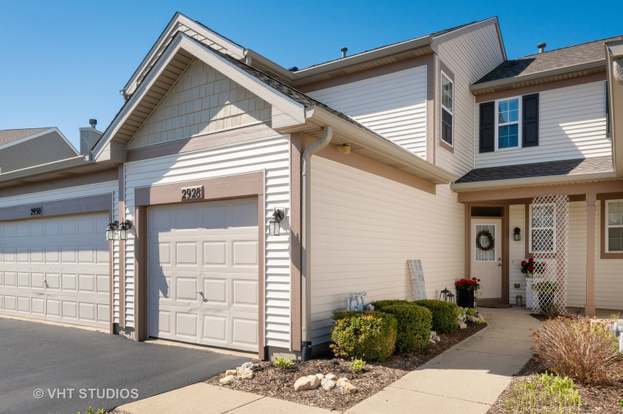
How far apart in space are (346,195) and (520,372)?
336 centimetres

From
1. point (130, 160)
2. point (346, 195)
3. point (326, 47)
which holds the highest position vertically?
point (326, 47)

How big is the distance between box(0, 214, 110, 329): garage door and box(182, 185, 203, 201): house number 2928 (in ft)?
8.58

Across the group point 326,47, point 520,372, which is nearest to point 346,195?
point 520,372

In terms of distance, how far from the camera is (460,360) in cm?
642

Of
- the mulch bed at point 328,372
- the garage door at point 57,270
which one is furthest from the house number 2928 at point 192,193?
the mulch bed at point 328,372

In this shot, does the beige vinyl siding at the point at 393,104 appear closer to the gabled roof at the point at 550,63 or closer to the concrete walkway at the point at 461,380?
the gabled roof at the point at 550,63

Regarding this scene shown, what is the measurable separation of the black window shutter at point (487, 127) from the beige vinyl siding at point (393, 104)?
10.2 feet

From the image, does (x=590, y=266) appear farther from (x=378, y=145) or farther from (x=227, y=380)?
(x=227, y=380)

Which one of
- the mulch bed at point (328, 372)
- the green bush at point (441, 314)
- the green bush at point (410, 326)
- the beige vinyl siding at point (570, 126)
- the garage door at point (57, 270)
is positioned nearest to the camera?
the mulch bed at point (328, 372)

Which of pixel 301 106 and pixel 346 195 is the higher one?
pixel 301 106

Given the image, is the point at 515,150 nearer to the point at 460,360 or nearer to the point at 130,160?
the point at 460,360

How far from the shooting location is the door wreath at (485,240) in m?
12.4

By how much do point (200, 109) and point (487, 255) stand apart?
8.89m

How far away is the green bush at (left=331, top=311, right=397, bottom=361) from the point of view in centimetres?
586
